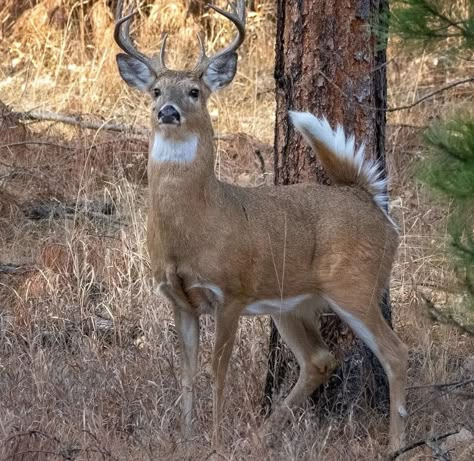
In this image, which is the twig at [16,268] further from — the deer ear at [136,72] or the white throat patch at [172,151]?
the white throat patch at [172,151]

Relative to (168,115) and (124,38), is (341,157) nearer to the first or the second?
(168,115)

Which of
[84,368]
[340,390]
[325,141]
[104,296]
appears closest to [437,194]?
[325,141]

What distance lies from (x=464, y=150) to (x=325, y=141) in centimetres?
183

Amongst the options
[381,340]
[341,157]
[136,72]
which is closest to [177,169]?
[136,72]

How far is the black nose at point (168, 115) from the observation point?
581cm

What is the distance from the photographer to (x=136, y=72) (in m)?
6.29

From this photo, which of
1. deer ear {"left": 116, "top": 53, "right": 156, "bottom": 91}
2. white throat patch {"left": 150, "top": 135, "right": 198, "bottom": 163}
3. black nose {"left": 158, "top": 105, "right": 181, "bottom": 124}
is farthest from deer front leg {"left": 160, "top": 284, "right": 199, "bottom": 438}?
deer ear {"left": 116, "top": 53, "right": 156, "bottom": 91}

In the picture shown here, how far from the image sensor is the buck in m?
5.82

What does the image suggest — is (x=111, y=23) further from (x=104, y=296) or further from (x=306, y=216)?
(x=306, y=216)

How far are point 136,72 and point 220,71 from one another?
0.43 meters

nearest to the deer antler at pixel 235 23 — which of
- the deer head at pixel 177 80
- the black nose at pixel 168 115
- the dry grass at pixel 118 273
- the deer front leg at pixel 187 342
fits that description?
the deer head at pixel 177 80

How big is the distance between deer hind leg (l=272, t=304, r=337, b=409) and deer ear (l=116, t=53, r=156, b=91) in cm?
133

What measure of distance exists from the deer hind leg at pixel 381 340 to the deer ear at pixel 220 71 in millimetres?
1235

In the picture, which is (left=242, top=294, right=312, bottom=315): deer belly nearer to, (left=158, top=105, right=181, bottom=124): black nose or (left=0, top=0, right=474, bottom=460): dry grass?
(left=0, top=0, right=474, bottom=460): dry grass
